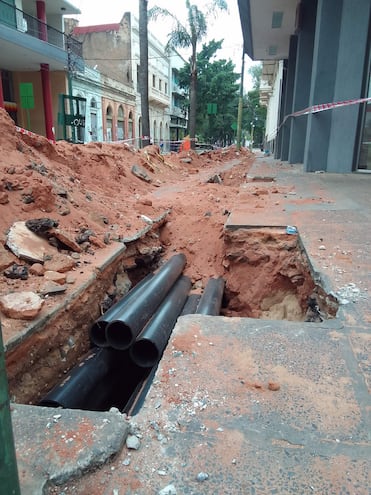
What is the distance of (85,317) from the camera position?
358 centimetres

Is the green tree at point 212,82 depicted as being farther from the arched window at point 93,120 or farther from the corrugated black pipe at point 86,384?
the corrugated black pipe at point 86,384

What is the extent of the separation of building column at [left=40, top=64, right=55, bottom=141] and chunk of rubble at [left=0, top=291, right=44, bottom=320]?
17222mm

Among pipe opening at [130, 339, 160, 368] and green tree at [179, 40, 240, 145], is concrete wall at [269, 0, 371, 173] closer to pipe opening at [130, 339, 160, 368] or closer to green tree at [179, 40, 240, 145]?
pipe opening at [130, 339, 160, 368]

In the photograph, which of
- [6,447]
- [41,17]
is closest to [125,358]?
[6,447]

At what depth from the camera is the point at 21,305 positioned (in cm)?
290

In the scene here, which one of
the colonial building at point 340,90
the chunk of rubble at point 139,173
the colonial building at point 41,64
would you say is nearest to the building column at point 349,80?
the colonial building at point 340,90

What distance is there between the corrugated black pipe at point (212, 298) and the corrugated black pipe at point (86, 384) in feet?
3.38

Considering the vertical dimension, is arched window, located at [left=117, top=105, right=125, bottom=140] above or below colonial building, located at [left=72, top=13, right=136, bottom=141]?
below

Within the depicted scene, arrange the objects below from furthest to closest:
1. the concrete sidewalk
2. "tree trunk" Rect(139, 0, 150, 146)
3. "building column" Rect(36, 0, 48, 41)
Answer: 1. "building column" Rect(36, 0, 48, 41)
2. "tree trunk" Rect(139, 0, 150, 146)
3. the concrete sidewalk

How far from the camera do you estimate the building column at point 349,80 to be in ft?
26.4

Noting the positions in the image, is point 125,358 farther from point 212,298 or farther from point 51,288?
point 212,298

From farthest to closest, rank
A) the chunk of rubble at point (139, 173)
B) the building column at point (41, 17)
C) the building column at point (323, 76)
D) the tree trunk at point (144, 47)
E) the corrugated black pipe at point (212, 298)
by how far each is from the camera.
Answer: the building column at point (41, 17) < the tree trunk at point (144, 47) < the chunk of rubble at point (139, 173) < the building column at point (323, 76) < the corrugated black pipe at point (212, 298)

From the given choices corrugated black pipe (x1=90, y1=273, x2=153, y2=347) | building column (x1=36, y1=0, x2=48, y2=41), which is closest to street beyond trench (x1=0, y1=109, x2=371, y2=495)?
corrugated black pipe (x1=90, y1=273, x2=153, y2=347)

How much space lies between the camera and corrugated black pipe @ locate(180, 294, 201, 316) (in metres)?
4.22
